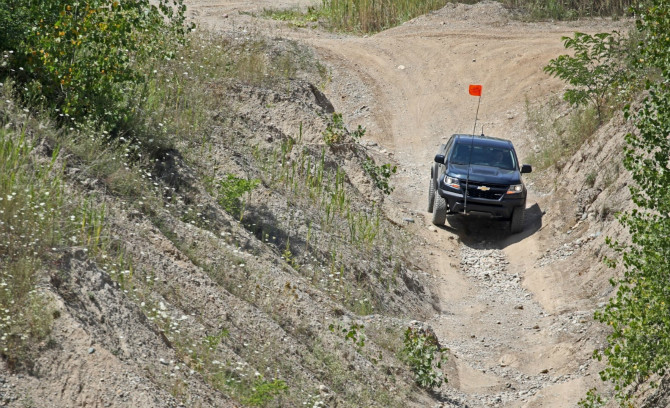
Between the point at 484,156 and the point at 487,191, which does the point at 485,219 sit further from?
the point at 487,191

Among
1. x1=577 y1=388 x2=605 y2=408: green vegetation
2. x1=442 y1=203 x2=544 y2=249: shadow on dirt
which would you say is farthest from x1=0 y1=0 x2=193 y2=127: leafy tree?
x1=442 y1=203 x2=544 y2=249: shadow on dirt

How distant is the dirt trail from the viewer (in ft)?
38.9

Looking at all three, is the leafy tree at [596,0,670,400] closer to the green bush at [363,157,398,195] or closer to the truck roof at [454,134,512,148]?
the green bush at [363,157,398,195]

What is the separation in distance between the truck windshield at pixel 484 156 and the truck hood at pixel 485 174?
198 millimetres

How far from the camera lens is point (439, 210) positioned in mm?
17250

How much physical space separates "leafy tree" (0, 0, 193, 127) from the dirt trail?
5.83 metres

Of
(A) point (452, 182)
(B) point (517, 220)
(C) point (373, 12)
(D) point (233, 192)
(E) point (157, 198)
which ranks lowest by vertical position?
(B) point (517, 220)

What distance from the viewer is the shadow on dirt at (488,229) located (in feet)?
56.7

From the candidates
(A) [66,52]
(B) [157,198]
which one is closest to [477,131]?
(B) [157,198]

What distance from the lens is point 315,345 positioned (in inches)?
376

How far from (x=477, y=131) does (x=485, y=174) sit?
7.81 metres

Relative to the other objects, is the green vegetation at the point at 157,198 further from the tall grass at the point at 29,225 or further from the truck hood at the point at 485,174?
the truck hood at the point at 485,174

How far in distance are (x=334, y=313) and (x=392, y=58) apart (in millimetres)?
19615

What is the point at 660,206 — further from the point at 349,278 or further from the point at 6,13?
the point at 6,13
